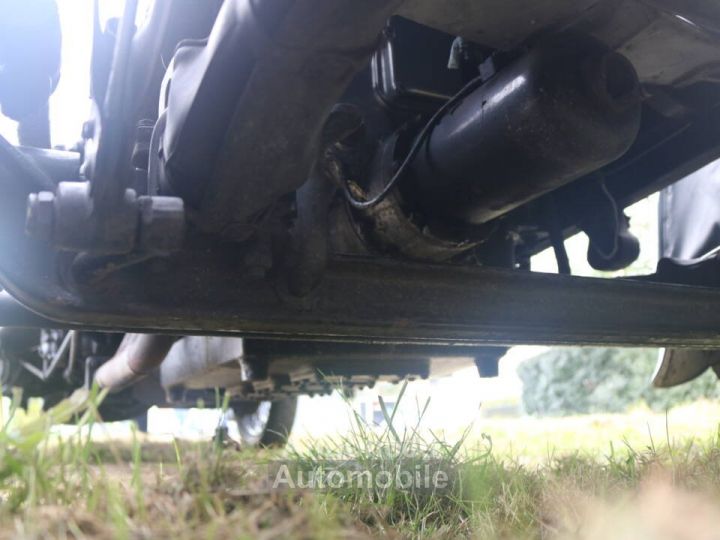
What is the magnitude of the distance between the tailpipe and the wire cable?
0.80m

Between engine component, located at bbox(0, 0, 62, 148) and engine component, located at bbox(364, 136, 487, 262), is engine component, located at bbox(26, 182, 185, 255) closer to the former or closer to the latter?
engine component, located at bbox(0, 0, 62, 148)

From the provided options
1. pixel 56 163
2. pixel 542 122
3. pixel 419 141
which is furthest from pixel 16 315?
pixel 542 122

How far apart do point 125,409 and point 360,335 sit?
7.18ft

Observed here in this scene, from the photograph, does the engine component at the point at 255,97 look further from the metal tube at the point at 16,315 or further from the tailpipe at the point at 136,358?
the tailpipe at the point at 136,358

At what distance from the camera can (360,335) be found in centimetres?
141

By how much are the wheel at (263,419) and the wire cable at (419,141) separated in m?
2.08

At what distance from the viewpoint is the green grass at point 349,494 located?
0.69 metres

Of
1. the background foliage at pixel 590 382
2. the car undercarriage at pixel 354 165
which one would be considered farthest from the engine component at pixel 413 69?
the background foliage at pixel 590 382

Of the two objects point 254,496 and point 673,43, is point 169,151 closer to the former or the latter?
point 254,496

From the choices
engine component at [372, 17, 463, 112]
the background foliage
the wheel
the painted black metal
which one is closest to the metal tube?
the painted black metal

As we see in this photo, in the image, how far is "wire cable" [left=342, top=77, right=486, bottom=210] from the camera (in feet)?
4.38

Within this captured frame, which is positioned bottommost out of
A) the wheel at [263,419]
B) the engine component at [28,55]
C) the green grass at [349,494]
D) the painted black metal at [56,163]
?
the wheel at [263,419]

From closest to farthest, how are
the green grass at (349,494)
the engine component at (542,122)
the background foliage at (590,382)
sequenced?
1. the green grass at (349,494)
2. the engine component at (542,122)
3. the background foliage at (590,382)

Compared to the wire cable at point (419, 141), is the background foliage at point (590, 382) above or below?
below
